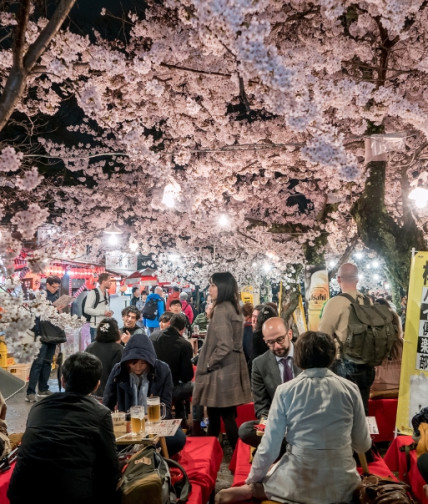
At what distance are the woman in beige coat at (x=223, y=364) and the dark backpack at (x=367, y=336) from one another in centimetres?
144

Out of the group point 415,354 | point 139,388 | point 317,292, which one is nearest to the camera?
point 139,388

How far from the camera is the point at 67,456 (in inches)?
112

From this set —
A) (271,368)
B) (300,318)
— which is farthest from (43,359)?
(300,318)

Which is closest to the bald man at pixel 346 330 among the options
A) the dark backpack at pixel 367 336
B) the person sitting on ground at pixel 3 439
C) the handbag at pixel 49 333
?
the dark backpack at pixel 367 336

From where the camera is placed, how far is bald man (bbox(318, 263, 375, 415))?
5.75 meters

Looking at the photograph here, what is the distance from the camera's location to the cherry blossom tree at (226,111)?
6543 mm

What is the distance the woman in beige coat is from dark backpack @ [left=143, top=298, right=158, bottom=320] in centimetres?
789

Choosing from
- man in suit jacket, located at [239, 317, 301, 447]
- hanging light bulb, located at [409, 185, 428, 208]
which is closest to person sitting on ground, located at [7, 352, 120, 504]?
man in suit jacket, located at [239, 317, 301, 447]

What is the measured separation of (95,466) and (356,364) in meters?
3.86

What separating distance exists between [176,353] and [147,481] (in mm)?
3388

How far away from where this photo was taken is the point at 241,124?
12.9 meters

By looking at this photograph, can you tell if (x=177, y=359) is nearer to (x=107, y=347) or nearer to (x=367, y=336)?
(x=107, y=347)


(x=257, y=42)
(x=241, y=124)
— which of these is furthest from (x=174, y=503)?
(x=241, y=124)

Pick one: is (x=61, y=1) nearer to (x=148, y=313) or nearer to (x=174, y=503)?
A: (x=174, y=503)
